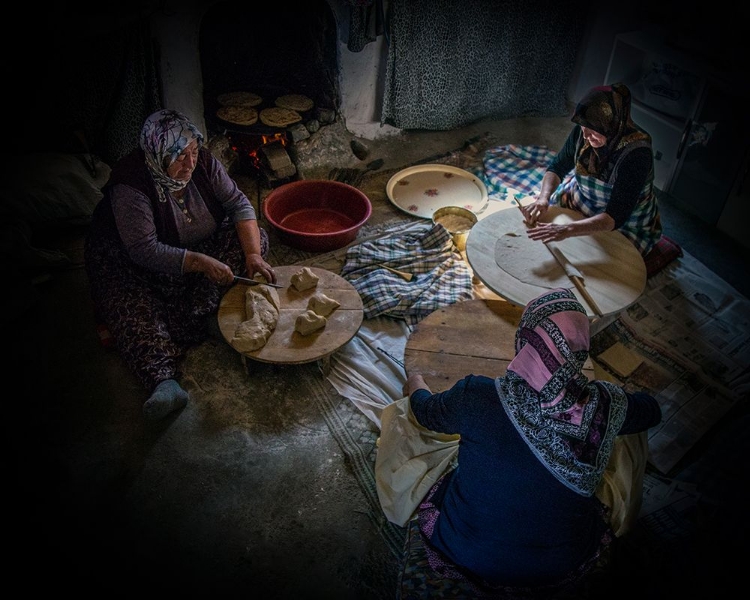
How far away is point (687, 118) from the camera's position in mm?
4445

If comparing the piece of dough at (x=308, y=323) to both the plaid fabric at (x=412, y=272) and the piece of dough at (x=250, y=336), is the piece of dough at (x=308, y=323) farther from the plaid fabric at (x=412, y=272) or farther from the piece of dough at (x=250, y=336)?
the plaid fabric at (x=412, y=272)

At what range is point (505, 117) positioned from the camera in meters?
5.91

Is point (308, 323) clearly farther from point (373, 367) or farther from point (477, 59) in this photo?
point (477, 59)

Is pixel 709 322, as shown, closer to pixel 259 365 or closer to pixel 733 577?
pixel 733 577

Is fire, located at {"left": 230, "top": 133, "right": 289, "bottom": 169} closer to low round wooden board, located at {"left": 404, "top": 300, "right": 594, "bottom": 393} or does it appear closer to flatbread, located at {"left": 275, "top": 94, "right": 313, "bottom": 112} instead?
flatbread, located at {"left": 275, "top": 94, "right": 313, "bottom": 112}

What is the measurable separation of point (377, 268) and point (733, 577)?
2.49 meters

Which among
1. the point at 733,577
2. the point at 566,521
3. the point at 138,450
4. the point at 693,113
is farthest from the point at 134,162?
the point at 693,113

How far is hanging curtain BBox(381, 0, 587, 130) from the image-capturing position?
4.75 m

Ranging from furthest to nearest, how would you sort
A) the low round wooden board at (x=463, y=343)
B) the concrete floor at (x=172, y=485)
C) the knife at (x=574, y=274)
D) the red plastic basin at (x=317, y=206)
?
the red plastic basin at (x=317, y=206) → the knife at (x=574, y=274) → the low round wooden board at (x=463, y=343) → the concrete floor at (x=172, y=485)

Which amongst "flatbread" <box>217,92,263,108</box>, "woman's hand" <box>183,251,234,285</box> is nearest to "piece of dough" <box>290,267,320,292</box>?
"woman's hand" <box>183,251,234,285</box>

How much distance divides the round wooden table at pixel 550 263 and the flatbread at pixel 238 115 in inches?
85.7

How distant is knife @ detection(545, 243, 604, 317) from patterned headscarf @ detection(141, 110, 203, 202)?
2086mm

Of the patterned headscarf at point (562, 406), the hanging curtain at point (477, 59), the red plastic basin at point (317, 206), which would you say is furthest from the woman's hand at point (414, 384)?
the hanging curtain at point (477, 59)

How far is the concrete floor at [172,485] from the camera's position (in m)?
2.35
